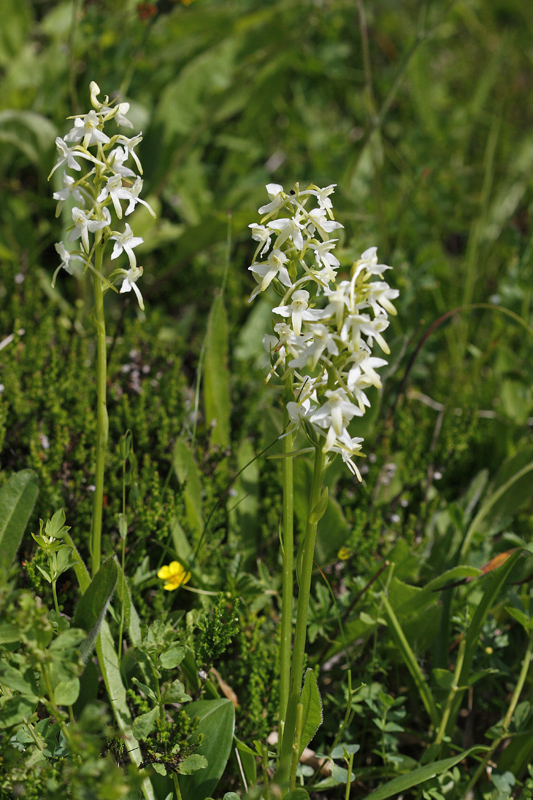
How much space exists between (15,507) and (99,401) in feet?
1.41

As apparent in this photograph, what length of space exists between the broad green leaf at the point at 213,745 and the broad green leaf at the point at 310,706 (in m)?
0.17

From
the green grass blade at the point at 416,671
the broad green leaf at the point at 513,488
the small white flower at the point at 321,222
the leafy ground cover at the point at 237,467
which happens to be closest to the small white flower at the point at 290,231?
the small white flower at the point at 321,222

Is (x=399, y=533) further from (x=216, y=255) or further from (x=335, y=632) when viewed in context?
(x=216, y=255)

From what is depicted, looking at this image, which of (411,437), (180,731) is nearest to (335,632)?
(180,731)

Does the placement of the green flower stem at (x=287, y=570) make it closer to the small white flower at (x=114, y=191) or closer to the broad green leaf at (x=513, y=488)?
the small white flower at (x=114, y=191)

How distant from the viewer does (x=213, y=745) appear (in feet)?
4.85

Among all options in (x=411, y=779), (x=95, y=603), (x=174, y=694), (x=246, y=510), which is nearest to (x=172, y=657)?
(x=174, y=694)

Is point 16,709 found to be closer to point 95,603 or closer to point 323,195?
point 95,603

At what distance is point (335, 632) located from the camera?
1929mm

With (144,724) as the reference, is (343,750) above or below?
below

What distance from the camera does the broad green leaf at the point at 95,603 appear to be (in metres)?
1.38

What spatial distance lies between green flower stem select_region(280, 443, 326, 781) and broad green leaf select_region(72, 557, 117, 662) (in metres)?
0.38

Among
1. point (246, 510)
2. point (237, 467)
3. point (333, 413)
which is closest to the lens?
point (333, 413)

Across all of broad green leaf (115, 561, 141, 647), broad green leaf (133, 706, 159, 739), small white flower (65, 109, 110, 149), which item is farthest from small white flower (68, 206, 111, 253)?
broad green leaf (133, 706, 159, 739)
